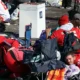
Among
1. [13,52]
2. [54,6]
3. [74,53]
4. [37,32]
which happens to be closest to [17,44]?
[13,52]

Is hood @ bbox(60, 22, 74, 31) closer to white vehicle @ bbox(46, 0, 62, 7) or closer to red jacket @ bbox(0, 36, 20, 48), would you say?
red jacket @ bbox(0, 36, 20, 48)

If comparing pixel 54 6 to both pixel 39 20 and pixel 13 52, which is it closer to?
pixel 39 20

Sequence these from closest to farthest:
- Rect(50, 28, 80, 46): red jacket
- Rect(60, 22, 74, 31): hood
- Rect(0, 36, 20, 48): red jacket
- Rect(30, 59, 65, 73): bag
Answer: Rect(30, 59, 65, 73): bag, Rect(0, 36, 20, 48): red jacket, Rect(50, 28, 80, 46): red jacket, Rect(60, 22, 74, 31): hood

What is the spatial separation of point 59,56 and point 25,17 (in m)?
2.94

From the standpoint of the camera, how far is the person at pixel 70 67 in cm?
764

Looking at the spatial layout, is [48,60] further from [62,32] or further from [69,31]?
[69,31]

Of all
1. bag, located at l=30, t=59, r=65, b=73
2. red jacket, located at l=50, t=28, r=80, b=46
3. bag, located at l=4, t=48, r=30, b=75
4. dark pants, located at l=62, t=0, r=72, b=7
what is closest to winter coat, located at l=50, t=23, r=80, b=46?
red jacket, located at l=50, t=28, r=80, b=46

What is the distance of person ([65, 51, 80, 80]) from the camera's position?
7.64 metres

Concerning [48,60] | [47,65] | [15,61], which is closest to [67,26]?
[15,61]

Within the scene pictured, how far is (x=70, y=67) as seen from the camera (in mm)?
7758

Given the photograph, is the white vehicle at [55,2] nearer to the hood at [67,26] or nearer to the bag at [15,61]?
the hood at [67,26]

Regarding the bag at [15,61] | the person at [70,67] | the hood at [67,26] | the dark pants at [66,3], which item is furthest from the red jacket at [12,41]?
the dark pants at [66,3]

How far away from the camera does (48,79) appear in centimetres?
749

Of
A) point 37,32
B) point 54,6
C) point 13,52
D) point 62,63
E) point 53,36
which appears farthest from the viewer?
point 54,6
